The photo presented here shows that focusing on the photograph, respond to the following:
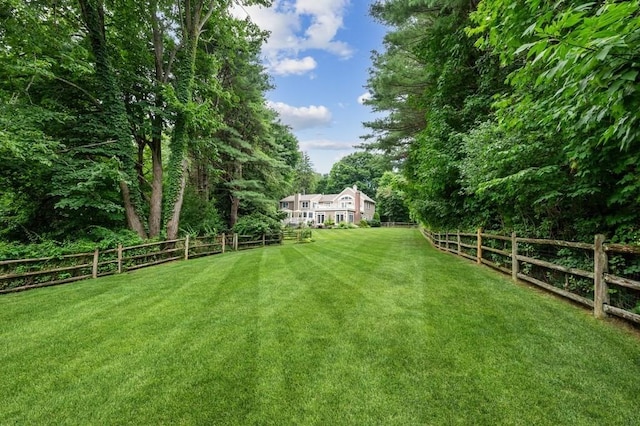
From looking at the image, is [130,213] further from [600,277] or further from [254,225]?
[600,277]

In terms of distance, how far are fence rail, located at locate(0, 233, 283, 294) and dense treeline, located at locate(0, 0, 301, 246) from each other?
93 centimetres

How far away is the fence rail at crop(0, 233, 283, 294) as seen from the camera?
21.4ft

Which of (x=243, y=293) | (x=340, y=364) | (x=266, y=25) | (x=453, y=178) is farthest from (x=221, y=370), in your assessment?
(x=266, y=25)

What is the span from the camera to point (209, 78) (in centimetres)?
1333

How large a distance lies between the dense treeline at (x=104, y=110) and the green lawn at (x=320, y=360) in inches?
179

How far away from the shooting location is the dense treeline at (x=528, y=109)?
6.63ft

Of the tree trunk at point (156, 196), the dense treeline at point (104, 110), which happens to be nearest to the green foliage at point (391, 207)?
the dense treeline at point (104, 110)

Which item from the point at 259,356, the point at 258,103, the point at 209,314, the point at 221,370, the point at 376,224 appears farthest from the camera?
the point at 376,224

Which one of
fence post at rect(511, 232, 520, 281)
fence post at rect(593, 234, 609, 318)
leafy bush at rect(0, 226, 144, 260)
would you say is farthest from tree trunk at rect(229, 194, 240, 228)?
fence post at rect(593, 234, 609, 318)

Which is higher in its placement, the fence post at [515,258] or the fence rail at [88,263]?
the fence post at [515,258]

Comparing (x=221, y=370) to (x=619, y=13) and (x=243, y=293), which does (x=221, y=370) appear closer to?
(x=243, y=293)

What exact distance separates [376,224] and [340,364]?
131 feet

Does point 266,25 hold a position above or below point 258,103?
above

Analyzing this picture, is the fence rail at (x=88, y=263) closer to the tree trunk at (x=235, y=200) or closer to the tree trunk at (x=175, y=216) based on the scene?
the tree trunk at (x=175, y=216)
